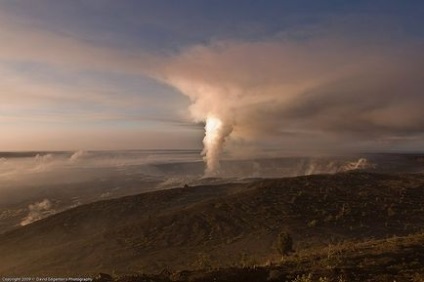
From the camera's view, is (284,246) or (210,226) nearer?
(284,246)

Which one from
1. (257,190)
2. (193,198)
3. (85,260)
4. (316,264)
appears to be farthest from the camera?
(193,198)

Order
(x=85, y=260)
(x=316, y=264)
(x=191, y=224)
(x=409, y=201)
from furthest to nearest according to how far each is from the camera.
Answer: (x=409, y=201)
(x=191, y=224)
(x=85, y=260)
(x=316, y=264)

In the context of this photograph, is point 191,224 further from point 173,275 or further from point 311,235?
point 173,275

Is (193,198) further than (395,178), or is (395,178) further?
(395,178)

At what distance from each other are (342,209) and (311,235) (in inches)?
869

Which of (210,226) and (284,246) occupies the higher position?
(284,246)

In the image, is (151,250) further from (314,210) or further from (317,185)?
(317,185)

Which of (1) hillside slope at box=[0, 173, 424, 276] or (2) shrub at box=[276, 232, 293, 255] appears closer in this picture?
(2) shrub at box=[276, 232, 293, 255]

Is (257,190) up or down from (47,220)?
up

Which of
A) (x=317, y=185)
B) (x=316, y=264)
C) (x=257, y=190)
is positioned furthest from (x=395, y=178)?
(x=316, y=264)

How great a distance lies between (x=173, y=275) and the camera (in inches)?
1052

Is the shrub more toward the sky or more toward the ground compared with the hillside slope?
more toward the sky

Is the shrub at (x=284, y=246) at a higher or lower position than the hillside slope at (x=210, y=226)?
higher

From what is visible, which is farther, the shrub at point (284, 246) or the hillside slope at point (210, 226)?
the hillside slope at point (210, 226)
